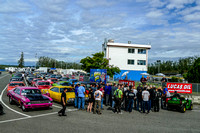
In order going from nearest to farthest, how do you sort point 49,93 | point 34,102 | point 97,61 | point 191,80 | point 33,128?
point 33,128, point 34,102, point 49,93, point 191,80, point 97,61

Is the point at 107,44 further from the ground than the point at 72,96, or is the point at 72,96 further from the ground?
the point at 107,44

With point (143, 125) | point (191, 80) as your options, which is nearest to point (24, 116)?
point (143, 125)

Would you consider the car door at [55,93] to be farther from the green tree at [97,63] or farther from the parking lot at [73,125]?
the green tree at [97,63]

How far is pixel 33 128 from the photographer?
24.7 feet

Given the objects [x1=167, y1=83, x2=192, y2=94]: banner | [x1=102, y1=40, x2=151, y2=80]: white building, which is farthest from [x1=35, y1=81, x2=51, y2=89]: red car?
[x1=102, y1=40, x2=151, y2=80]: white building

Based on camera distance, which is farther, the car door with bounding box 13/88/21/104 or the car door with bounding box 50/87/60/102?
the car door with bounding box 50/87/60/102

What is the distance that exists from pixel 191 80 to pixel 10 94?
27.7 meters

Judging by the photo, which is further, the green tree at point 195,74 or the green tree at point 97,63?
the green tree at point 97,63

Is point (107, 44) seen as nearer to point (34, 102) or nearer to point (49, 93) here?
point (49, 93)

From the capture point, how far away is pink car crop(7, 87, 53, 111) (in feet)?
34.0

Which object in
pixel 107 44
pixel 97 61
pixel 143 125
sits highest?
pixel 107 44

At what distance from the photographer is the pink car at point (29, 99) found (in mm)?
10359

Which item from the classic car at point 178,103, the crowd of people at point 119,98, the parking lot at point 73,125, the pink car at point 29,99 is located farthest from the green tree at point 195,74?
the pink car at point 29,99

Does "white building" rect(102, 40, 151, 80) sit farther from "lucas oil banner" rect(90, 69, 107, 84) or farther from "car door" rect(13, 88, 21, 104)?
"car door" rect(13, 88, 21, 104)
